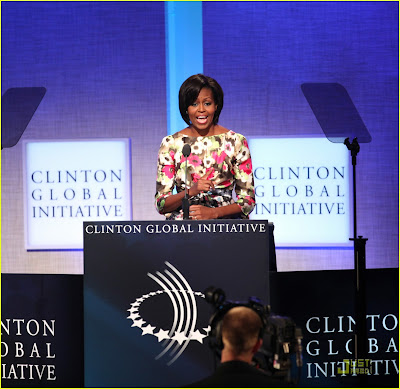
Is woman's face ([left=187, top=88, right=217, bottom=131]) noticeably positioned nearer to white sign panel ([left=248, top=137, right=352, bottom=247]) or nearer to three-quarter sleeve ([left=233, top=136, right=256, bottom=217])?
three-quarter sleeve ([left=233, top=136, right=256, bottom=217])

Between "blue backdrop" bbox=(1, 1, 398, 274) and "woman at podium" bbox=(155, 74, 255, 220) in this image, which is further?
"blue backdrop" bbox=(1, 1, 398, 274)

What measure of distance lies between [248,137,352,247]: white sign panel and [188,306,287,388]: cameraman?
440 centimetres

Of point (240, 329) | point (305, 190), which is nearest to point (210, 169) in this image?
point (240, 329)

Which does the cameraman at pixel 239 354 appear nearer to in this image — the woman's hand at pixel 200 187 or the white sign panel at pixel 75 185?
the woman's hand at pixel 200 187

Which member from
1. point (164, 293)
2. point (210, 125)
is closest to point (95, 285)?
point (164, 293)

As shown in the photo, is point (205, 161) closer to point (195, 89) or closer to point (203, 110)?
point (203, 110)

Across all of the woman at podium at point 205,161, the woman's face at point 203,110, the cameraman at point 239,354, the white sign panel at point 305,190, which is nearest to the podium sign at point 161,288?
the woman at podium at point 205,161

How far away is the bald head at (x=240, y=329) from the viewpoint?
240 cm

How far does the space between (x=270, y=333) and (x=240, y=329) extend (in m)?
0.60

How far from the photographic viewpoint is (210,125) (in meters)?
4.52

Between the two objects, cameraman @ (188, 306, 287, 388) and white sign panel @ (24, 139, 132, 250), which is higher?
white sign panel @ (24, 139, 132, 250)

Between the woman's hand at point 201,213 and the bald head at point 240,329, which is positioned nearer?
the bald head at point 240,329

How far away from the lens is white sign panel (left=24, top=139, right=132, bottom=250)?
704 centimetres

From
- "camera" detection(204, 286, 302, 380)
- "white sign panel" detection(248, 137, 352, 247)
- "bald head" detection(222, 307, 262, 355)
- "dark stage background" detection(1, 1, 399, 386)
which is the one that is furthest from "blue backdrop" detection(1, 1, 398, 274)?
"bald head" detection(222, 307, 262, 355)
